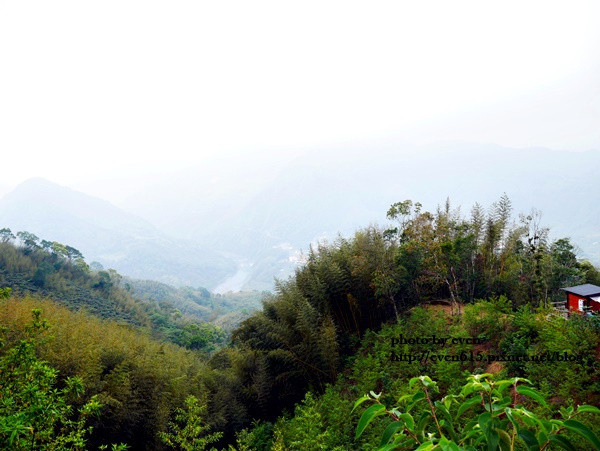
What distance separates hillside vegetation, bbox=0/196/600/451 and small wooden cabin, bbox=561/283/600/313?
0.73 metres

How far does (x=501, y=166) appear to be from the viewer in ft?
521

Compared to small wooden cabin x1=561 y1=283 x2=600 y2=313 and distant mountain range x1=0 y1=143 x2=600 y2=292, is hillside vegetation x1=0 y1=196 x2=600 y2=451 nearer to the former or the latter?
small wooden cabin x1=561 y1=283 x2=600 y2=313

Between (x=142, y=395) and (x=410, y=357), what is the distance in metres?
Result: 4.61

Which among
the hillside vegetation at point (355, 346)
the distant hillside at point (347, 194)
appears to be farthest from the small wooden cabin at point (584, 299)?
the distant hillside at point (347, 194)

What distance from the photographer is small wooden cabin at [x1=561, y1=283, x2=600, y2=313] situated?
571cm

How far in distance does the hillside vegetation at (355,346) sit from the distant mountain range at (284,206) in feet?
231

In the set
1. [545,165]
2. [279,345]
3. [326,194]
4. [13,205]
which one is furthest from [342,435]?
[545,165]

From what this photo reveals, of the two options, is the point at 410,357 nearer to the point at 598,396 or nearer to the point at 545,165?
the point at 598,396

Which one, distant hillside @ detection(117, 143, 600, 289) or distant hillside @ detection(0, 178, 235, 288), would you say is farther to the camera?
distant hillside @ detection(117, 143, 600, 289)

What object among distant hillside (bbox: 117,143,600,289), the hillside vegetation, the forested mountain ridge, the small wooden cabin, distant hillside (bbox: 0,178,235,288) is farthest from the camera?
distant hillside (bbox: 117,143,600,289)

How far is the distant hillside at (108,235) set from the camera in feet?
333

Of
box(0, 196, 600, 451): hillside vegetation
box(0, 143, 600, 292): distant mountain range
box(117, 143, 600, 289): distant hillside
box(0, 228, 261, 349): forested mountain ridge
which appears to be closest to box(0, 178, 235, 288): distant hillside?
box(0, 143, 600, 292): distant mountain range

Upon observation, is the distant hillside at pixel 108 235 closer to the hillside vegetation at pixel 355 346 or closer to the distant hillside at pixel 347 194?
the distant hillside at pixel 347 194

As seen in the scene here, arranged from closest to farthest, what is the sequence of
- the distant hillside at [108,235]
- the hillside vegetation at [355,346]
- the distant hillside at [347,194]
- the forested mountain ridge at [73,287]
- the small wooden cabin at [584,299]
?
the hillside vegetation at [355,346] < the small wooden cabin at [584,299] < the forested mountain ridge at [73,287] < the distant hillside at [108,235] < the distant hillside at [347,194]
